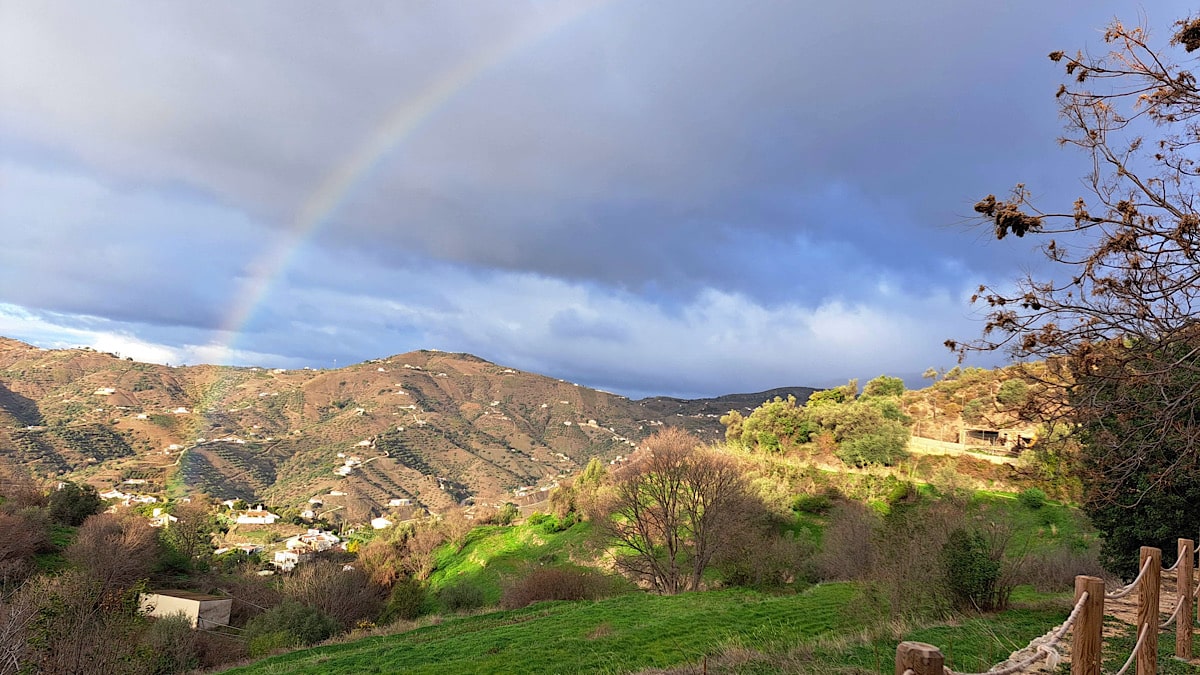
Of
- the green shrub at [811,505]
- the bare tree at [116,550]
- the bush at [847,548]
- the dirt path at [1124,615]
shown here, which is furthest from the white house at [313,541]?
the dirt path at [1124,615]

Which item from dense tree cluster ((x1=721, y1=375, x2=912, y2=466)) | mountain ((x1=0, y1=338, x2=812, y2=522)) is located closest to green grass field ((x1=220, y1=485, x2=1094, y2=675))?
dense tree cluster ((x1=721, y1=375, x2=912, y2=466))

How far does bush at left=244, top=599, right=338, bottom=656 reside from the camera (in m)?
28.5

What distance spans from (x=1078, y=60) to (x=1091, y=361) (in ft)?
10.5

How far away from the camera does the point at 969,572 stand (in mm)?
12797

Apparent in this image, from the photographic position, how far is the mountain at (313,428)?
309 ft

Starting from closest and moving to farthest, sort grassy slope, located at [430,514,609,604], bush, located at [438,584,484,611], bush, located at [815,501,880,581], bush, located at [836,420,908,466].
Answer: bush, located at [815,501,880,581] → bush, located at [438,584,484,611] → bush, located at [836,420,908,466] → grassy slope, located at [430,514,609,604]

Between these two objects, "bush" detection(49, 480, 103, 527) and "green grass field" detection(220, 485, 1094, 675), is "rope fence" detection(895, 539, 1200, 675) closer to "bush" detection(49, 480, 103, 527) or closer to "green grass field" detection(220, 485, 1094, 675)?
"green grass field" detection(220, 485, 1094, 675)

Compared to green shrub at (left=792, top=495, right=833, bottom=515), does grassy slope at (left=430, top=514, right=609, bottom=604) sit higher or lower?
lower

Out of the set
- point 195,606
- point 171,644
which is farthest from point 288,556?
point 171,644

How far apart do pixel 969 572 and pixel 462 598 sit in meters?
30.6

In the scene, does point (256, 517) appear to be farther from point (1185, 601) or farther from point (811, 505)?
Answer: point (1185, 601)

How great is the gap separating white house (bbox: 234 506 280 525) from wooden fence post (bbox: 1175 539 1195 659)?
87.9m

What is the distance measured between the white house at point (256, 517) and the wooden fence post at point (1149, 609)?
88632 millimetres

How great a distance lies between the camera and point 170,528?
48.4 m
